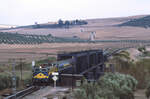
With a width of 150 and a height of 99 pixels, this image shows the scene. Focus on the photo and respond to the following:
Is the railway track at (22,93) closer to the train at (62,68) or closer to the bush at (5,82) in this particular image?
the train at (62,68)

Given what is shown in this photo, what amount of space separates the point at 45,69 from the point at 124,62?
26.2 metres

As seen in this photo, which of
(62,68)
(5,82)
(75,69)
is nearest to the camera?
(5,82)

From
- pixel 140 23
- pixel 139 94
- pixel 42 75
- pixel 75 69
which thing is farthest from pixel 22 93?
pixel 140 23

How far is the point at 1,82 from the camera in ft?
68.3

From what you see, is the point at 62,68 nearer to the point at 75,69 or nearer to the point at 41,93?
the point at 75,69

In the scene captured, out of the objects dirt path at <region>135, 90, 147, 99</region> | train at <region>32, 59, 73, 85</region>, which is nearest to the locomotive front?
train at <region>32, 59, 73, 85</region>

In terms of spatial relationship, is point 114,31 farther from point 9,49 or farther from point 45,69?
point 45,69

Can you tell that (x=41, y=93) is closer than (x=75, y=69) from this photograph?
Yes

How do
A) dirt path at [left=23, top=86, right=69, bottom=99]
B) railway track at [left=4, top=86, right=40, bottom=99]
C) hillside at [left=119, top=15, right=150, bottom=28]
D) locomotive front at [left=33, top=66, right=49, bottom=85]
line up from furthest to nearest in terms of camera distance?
hillside at [left=119, top=15, right=150, bottom=28] < locomotive front at [left=33, top=66, right=49, bottom=85] < dirt path at [left=23, top=86, right=69, bottom=99] < railway track at [left=4, top=86, right=40, bottom=99]

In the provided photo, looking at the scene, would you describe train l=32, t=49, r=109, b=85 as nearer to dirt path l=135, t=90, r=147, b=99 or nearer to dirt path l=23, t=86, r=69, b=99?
dirt path l=23, t=86, r=69, b=99

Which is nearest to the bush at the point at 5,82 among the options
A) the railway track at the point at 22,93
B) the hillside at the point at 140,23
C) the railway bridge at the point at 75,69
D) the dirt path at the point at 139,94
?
the railway track at the point at 22,93

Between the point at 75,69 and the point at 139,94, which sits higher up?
the point at 75,69

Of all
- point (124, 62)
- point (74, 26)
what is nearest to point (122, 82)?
point (124, 62)

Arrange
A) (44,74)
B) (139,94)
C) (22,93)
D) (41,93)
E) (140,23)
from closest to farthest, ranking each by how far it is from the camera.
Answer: (22,93) < (41,93) < (44,74) < (139,94) < (140,23)
